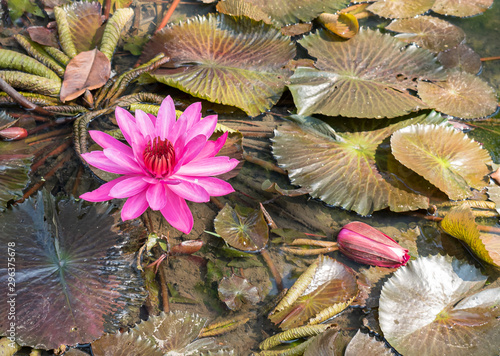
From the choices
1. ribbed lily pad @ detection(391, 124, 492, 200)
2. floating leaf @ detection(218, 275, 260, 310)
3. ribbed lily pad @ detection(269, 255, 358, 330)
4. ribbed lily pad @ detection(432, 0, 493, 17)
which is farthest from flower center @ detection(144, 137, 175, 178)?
ribbed lily pad @ detection(432, 0, 493, 17)

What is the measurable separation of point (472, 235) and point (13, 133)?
2893 mm

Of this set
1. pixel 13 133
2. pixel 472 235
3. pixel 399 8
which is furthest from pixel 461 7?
pixel 13 133

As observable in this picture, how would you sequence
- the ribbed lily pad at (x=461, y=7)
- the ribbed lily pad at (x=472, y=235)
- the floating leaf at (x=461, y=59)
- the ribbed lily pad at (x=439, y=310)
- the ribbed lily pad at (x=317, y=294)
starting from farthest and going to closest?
the ribbed lily pad at (x=461, y=7)
the floating leaf at (x=461, y=59)
the ribbed lily pad at (x=472, y=235)
the ribbed lily pad at (x=317, y=294)
the ribbed lily pad at (x=439, y=310)

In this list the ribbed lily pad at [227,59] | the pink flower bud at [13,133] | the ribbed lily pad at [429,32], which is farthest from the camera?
the ribbed lily pad at [429,32]

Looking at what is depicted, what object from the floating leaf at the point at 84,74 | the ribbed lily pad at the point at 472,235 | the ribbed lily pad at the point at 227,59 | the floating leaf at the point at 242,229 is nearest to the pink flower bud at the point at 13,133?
the floating leaf at the point at 84,74

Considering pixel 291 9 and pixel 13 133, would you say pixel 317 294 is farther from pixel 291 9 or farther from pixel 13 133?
pixel 291 9

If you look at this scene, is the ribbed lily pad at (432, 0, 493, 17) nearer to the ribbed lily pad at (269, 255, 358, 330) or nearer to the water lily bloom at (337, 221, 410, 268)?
the water lily bloom at (337, 221, 410, 268)

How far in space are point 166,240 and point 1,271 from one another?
81cm

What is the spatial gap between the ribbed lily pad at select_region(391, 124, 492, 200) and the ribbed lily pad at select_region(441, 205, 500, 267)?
0.21 metres

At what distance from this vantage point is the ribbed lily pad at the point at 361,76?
8.86ft

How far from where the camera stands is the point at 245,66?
9.95 ft

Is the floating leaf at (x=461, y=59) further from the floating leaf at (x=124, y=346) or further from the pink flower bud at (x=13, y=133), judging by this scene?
the pink flower bud at (x=13, y=133)

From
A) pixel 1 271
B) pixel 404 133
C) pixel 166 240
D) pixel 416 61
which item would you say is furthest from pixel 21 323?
pixel 416 61

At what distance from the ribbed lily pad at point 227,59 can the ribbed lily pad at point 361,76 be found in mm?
240
